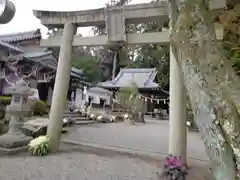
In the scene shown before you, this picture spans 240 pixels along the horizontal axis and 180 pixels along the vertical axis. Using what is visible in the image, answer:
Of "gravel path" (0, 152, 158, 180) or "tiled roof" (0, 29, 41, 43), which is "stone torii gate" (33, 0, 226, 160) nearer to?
"gravel path" (0, 152, 158, 180)

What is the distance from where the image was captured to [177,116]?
5090mm

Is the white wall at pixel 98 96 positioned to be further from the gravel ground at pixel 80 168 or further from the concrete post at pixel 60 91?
the gravel ground at pixel 80 168

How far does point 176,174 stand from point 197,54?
108 inches

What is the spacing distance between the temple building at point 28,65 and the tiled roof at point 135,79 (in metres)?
5.95

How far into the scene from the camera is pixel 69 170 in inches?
179

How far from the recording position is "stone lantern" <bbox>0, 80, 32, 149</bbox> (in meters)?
5.98

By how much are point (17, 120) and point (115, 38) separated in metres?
3.26

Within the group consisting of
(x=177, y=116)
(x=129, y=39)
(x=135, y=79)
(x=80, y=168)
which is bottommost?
(x=80, y=168)

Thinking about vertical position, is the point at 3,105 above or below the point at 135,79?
below

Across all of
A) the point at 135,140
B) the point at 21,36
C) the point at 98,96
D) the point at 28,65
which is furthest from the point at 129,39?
the point at 98,96

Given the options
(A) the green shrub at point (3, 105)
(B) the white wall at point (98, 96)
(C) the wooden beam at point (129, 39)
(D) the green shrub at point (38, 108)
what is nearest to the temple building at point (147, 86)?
(B) the white wall at point (98, 96)

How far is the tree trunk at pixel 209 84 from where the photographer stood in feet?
5.59

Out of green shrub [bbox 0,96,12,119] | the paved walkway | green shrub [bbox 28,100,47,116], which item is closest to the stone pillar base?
the paved walkway

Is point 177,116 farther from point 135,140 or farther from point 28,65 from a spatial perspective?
point 28,65
